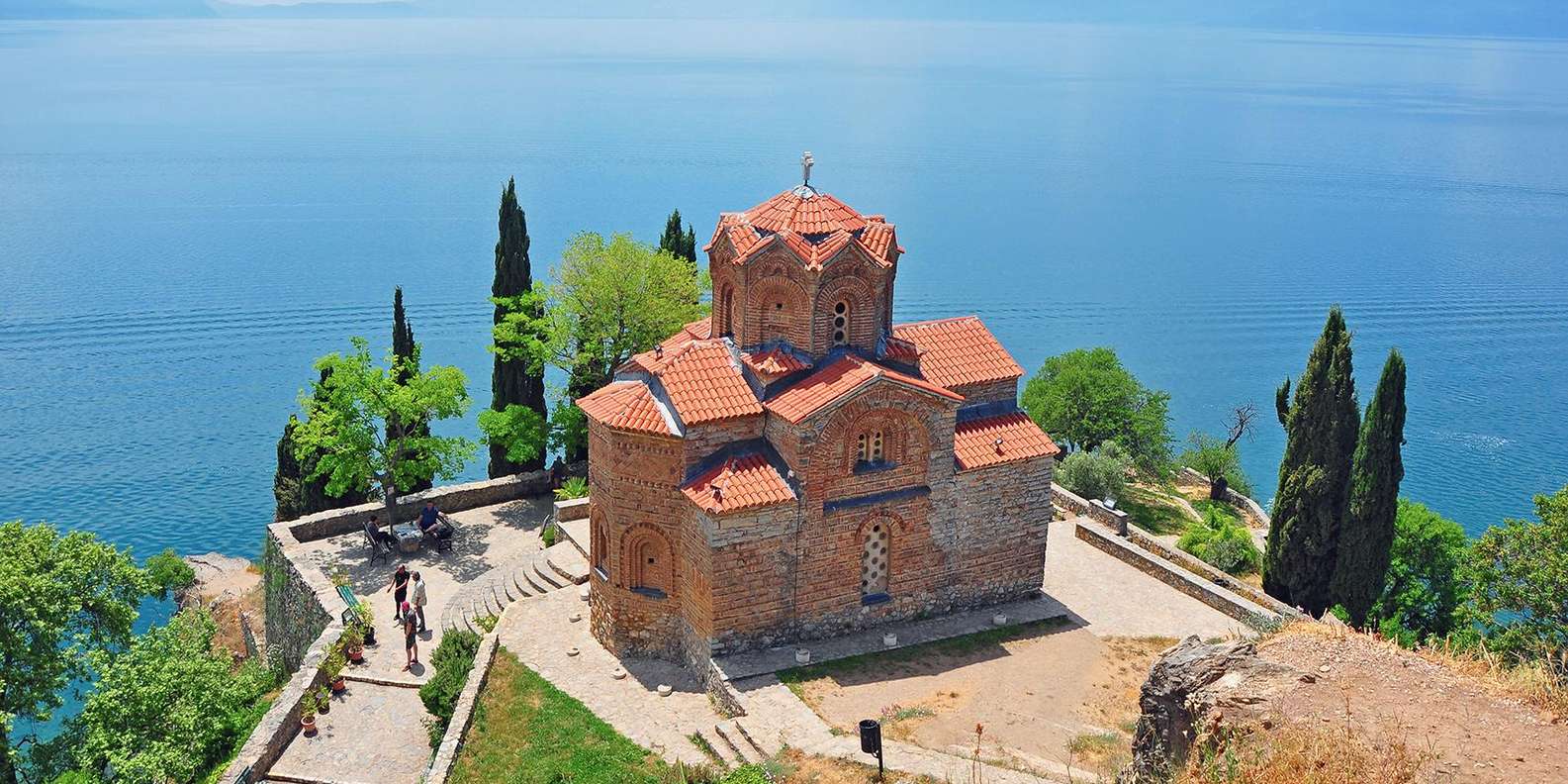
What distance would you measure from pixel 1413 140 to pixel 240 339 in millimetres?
150830

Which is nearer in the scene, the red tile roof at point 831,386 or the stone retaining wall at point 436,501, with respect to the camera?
the red tile roof at point 831,386

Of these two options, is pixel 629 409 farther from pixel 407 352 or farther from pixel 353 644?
pixel 407 352

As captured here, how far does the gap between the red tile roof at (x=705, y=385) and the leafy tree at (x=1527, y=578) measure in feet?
49.4

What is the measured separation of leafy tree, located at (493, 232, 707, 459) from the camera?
32969mm

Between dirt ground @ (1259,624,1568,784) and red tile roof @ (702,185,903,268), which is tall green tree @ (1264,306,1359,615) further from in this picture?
dirt ground @ (1259,624,1568,784)

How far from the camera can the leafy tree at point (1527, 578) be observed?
2264cm

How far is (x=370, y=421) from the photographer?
1185 inches

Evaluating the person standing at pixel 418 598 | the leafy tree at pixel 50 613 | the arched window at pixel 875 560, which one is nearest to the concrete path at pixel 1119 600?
the arched window at pixel 875 560

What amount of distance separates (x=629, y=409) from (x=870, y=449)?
465 cm

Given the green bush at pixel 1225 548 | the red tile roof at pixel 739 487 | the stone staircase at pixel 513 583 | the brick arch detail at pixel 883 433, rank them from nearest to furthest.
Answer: the red tile roof at pixel 739 487, the brick arch detail at pixel 883 433, the stone staircase at pixel 513 583, the green bush at pixel 1225 548

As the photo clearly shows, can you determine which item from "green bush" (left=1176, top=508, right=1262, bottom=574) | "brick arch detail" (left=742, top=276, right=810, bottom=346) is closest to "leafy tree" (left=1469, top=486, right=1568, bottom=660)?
"green bush" (left=1176, top=508, right=1262, bottom=574)

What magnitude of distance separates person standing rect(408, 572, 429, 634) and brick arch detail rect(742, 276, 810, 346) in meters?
8.71

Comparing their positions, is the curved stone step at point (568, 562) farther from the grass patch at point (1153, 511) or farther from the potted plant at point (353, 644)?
the grass patch at point (1153, 511)

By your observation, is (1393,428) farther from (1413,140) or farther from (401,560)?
(1413,140)
